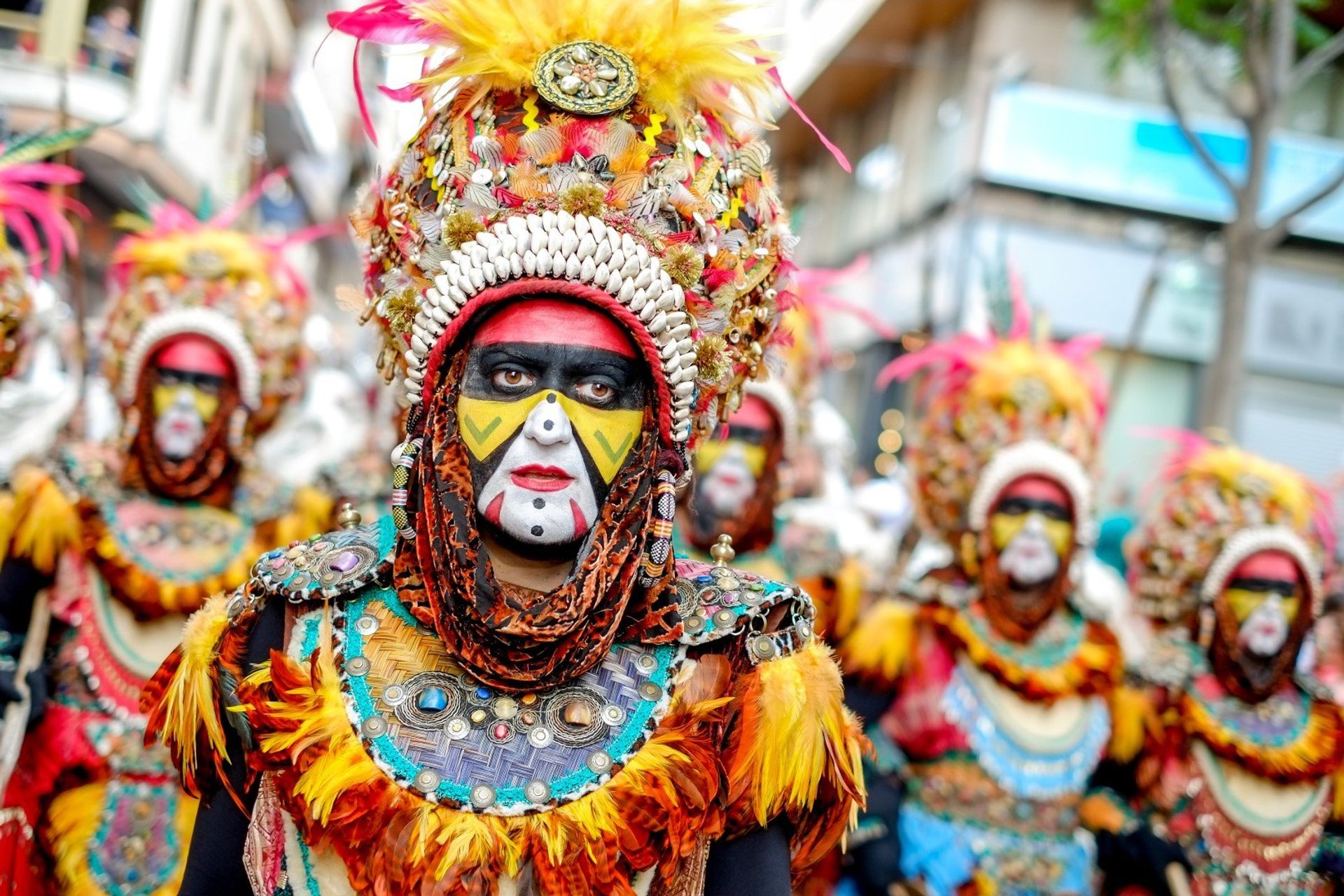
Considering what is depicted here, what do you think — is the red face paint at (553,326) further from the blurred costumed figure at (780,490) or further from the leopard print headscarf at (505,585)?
the blurred costumed figure at (780,490)

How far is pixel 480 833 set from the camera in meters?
2.07

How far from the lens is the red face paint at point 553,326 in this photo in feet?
7.30

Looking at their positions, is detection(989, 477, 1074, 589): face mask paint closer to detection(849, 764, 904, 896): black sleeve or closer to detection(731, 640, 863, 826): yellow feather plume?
detection(849, 764, 904, 896): black sleeve

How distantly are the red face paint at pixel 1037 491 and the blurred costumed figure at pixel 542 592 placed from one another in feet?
9.35

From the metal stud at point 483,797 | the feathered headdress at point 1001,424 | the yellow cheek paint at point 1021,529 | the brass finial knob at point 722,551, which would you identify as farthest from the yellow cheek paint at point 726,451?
the metal stud at point 483,797

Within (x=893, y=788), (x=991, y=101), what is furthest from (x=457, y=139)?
(x=991, y=101)

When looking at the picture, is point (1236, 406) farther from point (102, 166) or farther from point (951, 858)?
point (102, 166)

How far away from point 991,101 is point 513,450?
48.3ft

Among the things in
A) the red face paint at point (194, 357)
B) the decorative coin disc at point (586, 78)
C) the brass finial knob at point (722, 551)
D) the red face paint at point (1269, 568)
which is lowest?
the brass finial knob at point (722, 551)

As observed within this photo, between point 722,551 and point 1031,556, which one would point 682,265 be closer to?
point 722,551

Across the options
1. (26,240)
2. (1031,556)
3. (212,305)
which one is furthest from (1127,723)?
(26,240)

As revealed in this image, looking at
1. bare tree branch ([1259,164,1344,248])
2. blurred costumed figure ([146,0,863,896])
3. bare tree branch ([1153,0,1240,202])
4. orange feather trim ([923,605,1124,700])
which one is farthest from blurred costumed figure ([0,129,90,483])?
bare tree branch ([1259,164,1344,248])

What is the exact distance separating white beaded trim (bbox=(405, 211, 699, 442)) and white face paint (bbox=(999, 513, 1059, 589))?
117 inches

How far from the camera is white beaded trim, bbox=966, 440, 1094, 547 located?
5031mm
